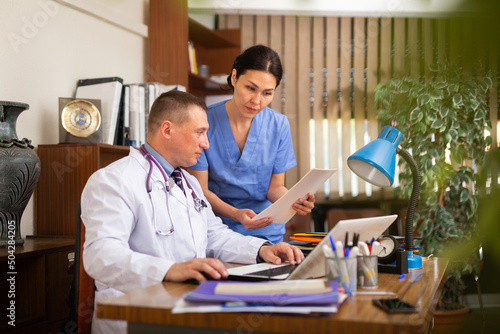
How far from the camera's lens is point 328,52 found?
4.87 meters

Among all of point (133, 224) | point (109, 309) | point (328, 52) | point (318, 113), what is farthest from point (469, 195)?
point (109, 309)

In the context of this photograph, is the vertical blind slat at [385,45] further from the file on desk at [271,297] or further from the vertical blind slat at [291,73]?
the file on desk at [271,297]

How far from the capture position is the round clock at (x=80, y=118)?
2422 mm

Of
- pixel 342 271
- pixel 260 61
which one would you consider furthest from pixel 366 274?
pixel 260 61

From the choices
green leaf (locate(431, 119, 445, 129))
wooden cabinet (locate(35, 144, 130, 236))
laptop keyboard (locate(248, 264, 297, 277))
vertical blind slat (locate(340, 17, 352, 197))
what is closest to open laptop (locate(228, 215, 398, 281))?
laptop keyboard (locate(248, 264, 297, 277))

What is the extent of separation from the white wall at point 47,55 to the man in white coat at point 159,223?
1026mm

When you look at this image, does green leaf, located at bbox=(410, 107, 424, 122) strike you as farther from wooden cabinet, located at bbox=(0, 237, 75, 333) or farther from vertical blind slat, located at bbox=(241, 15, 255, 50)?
wooden cabinet, located at bbox=(0, 237, 75, 333)

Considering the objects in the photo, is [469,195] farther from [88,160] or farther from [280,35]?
[88,160]

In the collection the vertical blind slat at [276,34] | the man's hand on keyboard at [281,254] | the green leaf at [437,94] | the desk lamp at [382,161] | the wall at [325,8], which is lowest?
the man's hand on keyboard at [281,254]

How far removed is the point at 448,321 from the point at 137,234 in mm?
2913

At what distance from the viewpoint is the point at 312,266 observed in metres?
1.20

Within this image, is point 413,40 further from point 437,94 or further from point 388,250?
point 388,250

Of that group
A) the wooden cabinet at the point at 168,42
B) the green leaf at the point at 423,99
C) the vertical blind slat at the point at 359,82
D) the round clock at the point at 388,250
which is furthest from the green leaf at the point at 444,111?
the round clock at the point at 388,250

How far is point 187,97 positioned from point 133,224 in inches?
17.6
